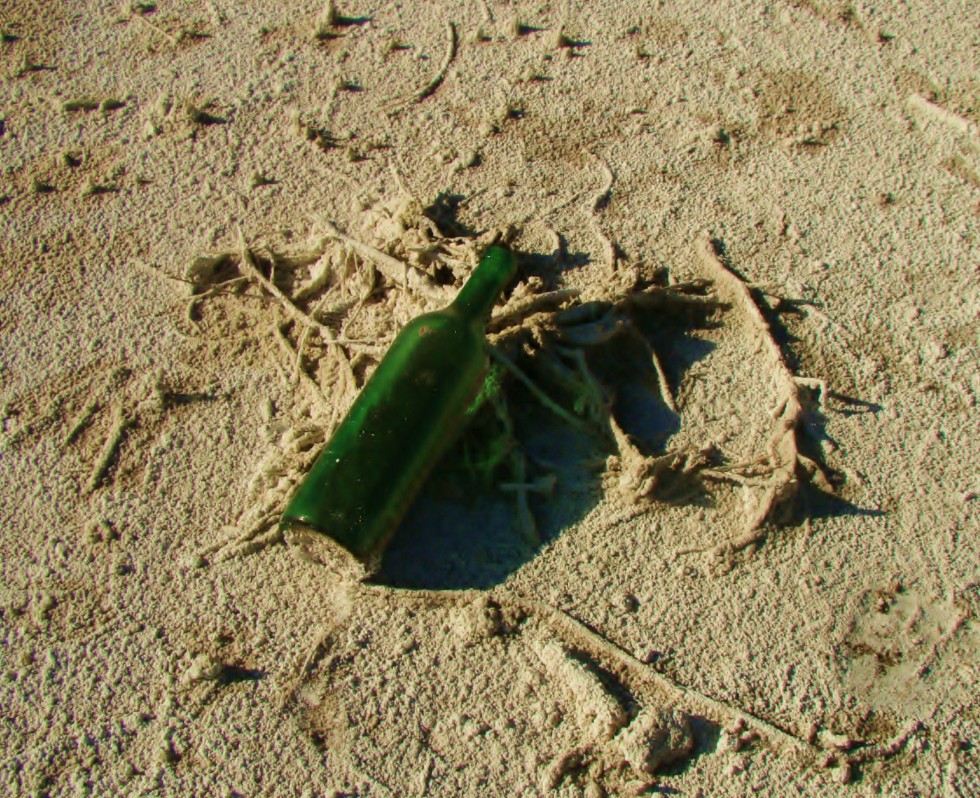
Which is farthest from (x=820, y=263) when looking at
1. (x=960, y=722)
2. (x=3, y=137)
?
(x=3, y=137)

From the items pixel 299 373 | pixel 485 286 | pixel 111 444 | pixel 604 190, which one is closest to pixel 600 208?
pixel 604 190

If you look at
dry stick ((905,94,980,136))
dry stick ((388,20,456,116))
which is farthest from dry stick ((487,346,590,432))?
dry stick ((905,94,980,136))

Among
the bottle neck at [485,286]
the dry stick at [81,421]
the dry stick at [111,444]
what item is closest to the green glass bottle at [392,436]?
the bottle neck at [485,286]

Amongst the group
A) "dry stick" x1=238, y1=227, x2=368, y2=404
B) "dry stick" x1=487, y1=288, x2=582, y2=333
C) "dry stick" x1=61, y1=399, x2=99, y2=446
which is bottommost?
"dry stick" x1=61, y1=399, x2=99, y2=446

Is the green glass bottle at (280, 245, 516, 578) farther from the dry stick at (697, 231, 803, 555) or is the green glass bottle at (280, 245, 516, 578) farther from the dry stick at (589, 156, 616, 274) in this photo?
the dry stick at (697, 231, 803, 555)

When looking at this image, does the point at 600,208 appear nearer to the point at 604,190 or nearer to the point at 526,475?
the point at 604,190

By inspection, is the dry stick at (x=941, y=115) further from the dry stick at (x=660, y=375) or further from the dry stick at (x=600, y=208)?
the dry stick at (x=660, y=375)
